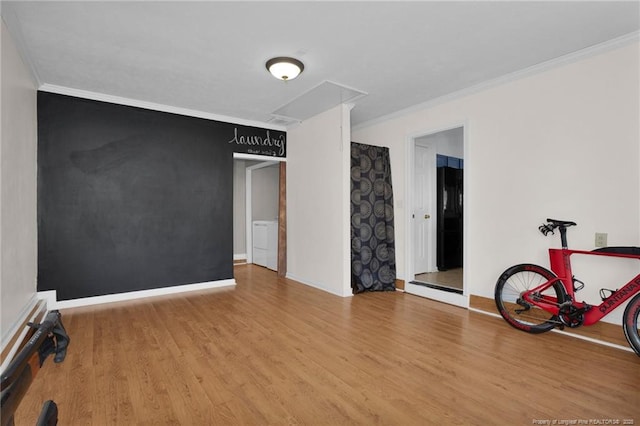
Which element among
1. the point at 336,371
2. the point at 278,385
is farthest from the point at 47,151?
the point at 336,371

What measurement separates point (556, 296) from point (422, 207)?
2649 millimetres

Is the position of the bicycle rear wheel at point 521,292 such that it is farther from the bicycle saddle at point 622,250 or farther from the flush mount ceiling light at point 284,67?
the flush mount ceiling light at point 284,67

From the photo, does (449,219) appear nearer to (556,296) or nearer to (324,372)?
(556,296)

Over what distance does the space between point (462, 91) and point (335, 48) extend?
1.81m

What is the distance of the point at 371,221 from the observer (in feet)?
15.3

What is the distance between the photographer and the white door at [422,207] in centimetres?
538

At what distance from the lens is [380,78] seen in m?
3.55

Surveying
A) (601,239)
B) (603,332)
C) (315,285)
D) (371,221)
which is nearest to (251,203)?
(315,285)

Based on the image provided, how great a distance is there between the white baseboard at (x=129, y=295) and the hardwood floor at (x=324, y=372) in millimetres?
301

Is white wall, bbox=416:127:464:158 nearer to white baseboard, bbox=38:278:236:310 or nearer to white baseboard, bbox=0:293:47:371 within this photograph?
white baseboard, bbox=38:278:236:310

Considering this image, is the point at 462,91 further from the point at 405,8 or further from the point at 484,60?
the point at 405,8

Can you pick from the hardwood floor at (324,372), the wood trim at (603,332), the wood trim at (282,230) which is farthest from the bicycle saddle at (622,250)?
the wood trim at (282,230)

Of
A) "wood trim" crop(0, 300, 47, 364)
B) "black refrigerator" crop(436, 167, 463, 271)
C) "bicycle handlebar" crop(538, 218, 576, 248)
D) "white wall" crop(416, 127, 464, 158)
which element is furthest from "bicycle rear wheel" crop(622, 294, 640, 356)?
"wood trim" crop(0, 300, 47, 364)

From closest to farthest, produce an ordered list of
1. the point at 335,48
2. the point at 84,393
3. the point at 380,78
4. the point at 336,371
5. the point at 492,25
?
1. the point at 84,393
2. the point at 336,371
3. the point at 492,25
4. the point at 335,48
5. the point at 380,78
